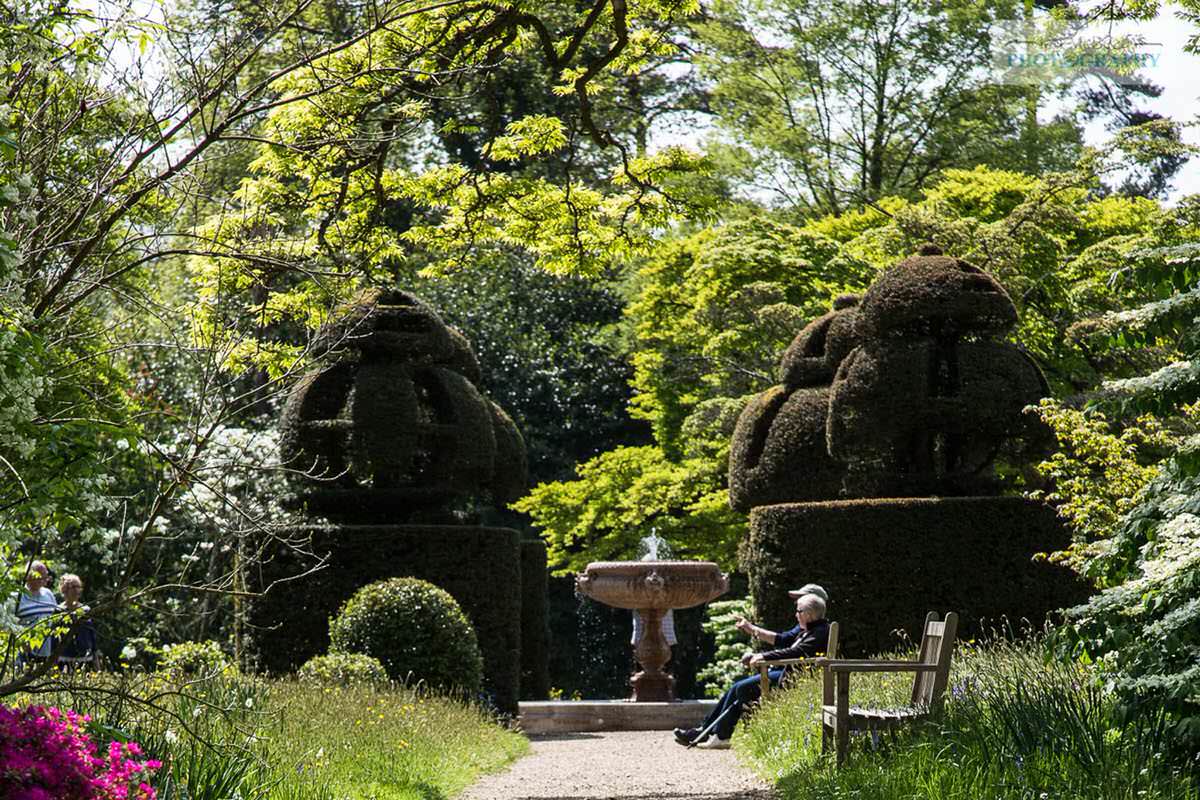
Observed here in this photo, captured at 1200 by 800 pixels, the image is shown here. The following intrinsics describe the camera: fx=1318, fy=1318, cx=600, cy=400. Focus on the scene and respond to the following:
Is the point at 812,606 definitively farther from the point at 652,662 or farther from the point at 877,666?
the point at 652,662

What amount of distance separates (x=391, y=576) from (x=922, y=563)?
18.2 feet

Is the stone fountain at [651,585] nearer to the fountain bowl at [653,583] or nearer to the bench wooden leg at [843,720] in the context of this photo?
the fountain bowl at [653,583]

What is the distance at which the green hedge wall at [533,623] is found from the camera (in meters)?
16.7

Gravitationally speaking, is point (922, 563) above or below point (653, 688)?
above

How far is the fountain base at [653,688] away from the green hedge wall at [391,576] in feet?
8.62

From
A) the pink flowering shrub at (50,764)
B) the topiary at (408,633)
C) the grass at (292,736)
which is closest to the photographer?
the pink flowering shrub at (50,764)

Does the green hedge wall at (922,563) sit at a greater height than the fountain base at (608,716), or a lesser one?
greater

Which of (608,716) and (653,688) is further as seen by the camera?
(653,688)

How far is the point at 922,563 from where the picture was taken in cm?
1335

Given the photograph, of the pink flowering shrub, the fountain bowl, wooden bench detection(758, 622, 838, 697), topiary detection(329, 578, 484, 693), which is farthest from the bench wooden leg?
the fountain bowl

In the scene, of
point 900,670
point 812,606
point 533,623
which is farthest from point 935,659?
point 533,623

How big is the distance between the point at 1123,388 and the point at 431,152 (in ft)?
80.4

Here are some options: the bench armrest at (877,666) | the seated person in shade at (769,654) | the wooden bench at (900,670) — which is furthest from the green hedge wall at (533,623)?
the bench armrest at (877,666)

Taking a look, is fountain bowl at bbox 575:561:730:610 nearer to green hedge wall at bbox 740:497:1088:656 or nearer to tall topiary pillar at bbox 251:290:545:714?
tall topiary pillar at bbox 251:290:545:714
